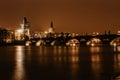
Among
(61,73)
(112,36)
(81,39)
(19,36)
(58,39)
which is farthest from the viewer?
(19,36)

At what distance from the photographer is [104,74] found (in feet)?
103

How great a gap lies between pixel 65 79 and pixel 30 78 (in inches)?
104

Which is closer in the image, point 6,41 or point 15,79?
point 15,79

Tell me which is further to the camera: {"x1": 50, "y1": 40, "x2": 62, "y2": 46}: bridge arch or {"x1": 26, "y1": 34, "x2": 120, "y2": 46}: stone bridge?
{"x1": 50, "y1": 40, "x2": 62, "y2": 46}: bridge arch

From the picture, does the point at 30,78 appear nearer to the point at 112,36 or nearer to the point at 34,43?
the point at 112,36

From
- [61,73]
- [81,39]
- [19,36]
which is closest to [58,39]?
[81,39]

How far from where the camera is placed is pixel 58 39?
148 meters

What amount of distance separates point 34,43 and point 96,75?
13743 centimetres

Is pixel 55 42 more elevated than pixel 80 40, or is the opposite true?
pixel 80 40

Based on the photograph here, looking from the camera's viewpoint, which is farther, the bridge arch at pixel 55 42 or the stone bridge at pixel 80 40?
the bridge arch at pixel 55 42

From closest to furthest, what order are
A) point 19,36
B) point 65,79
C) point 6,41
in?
1. point 65,79
2. point 6,41
3. point 19,36

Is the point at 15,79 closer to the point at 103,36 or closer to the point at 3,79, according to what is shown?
the point at 3,79

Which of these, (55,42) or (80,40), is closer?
(80,40)

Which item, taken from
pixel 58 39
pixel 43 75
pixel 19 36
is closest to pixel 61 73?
pixel 43 75
